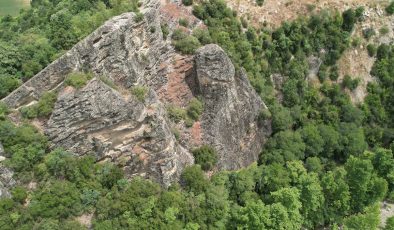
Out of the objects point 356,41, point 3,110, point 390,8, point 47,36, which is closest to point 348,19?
point 356,41

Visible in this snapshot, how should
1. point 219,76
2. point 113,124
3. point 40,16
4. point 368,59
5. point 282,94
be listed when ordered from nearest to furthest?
point 113,124, point 219,76, point 40,16, point 282,94, point 368,59

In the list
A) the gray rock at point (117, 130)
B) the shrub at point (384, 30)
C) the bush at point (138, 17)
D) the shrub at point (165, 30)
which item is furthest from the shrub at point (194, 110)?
the shrub at point (384, 30)

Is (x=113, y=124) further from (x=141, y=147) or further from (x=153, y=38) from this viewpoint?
(x=153, y=38)

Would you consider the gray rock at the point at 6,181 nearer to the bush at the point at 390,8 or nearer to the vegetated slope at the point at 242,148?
the vegetated slope at the point at 242,148

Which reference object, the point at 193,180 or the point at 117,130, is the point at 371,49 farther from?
the point at 117,130

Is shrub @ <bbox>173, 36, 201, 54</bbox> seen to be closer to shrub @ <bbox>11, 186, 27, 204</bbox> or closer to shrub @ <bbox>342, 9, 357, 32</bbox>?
shrub @ <bbox>11, 186, 27, 204</bbox>

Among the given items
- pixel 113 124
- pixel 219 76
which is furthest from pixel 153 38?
pixel 113 124
